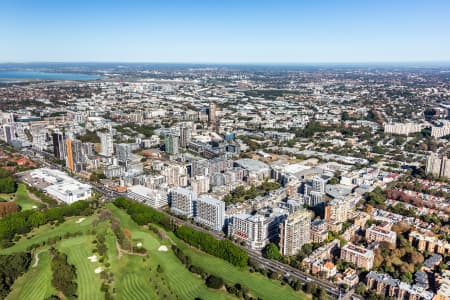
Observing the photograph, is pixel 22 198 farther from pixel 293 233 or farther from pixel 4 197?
pixel 293 233

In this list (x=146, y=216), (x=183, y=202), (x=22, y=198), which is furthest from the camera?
(x=22, y=198)

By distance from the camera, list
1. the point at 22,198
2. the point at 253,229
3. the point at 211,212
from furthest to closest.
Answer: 1. the point at 22,198
2. the point at 211,212
3. the point at 253,229

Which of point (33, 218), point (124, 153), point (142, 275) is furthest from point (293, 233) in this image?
point (124, 153)

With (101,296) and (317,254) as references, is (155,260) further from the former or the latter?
(317,254)

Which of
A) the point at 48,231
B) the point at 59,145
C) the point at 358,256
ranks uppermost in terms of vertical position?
the point at 59,145

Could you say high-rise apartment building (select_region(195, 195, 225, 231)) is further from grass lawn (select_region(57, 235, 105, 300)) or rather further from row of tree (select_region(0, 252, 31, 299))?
row of tree (select_region(0, 252, 31, 299))

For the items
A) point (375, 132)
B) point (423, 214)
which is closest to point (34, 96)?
point (375, 132)

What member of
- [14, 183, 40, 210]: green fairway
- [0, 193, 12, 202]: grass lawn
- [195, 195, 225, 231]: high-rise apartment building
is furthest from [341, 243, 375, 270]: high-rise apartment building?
[0, 193, 12, 202]: grass lawn
